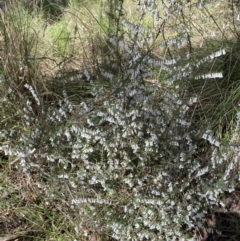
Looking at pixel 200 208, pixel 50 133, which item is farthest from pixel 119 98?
pixel 200 208

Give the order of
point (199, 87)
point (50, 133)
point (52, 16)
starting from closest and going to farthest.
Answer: point (50, 133) < point (199, 87) < point (52, 16)

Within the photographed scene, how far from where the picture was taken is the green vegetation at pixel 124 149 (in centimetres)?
218

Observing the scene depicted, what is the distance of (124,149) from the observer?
2299 millimetres

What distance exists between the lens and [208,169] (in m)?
2.21

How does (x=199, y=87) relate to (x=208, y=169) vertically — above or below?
above

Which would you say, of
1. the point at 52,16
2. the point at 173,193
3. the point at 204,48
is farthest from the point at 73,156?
the point at 52,16

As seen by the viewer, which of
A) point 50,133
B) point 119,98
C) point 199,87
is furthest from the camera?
point 199,87

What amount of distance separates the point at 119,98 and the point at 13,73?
86 cm

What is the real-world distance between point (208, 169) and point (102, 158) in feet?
1.73

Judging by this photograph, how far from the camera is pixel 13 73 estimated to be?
273cm

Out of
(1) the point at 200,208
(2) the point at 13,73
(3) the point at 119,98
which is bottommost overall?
(1) the point at 200,208

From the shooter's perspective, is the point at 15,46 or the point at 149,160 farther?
the point at 15,46

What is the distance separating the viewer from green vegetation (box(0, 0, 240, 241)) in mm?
2184

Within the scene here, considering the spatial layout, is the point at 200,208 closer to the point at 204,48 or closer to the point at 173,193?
the point at 173,193
